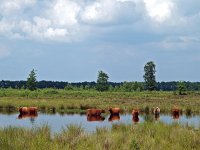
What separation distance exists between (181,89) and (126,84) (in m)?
23.8

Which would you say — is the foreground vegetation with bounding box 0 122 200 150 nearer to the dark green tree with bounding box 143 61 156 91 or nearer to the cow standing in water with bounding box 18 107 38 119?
the cow standing in water with bounding box 18 107 38 119

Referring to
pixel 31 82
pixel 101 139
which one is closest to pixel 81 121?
pixel 101 139

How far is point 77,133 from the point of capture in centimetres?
1750

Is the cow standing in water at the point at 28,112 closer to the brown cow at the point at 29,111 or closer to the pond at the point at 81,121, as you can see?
the brown cow at the point at 29,111

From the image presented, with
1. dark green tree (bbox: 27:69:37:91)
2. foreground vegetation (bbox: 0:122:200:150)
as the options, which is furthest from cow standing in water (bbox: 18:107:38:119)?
dark green tree (bbox: 27:69:37:91)

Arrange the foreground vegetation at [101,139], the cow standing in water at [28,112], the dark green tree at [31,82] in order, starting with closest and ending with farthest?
the foreground vegetation at [101,139], the cow standing in water at [28,112], the dark green tree at [31,82]

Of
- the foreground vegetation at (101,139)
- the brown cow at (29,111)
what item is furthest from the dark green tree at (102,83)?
the foreground vegetation at (101,139)

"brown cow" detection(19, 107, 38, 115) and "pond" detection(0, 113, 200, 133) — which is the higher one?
"brown cow" detection(19, 107, 38, 115)

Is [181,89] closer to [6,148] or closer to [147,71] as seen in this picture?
[147,71]

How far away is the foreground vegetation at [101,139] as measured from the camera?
46.1ft

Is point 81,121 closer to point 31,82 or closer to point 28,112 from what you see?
point 28,112

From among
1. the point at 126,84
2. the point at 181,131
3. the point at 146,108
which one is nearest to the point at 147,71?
the point at 126,84

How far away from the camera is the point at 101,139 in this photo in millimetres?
16312

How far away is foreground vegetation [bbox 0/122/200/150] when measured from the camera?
1405 centimetres
